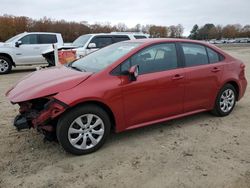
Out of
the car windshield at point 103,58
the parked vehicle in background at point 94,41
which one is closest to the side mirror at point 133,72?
the car windshield at point 103,58

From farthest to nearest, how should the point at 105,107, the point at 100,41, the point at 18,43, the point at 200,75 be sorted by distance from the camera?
the point at 18,43
the point at 100,41
the point at 200,75
the point at 105,107

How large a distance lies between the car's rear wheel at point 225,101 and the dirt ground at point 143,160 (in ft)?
1.56

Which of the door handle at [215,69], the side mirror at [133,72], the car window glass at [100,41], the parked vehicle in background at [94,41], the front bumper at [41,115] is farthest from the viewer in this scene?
the car window glass at [100,41]

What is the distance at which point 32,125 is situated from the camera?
3.84 meters

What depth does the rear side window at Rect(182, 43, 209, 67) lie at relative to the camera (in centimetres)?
489

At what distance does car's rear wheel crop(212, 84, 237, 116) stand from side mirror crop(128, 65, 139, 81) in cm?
204

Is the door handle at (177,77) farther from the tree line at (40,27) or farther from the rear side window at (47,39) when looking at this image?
the tree line at (40,27)

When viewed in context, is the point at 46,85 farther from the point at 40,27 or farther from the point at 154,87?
the point at 40,27

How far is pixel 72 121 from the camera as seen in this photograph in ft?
12.2

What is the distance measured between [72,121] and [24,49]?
34.6ft

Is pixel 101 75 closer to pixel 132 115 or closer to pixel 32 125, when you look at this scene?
pixel 132 115

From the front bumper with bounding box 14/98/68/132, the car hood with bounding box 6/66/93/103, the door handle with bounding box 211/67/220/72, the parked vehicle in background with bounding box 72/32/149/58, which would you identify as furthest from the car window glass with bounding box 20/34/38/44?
the door handle with bounding box 211/67/220/72

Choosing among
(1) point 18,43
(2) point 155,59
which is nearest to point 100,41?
(1) point 18,43

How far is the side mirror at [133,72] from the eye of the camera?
13.1 feet
